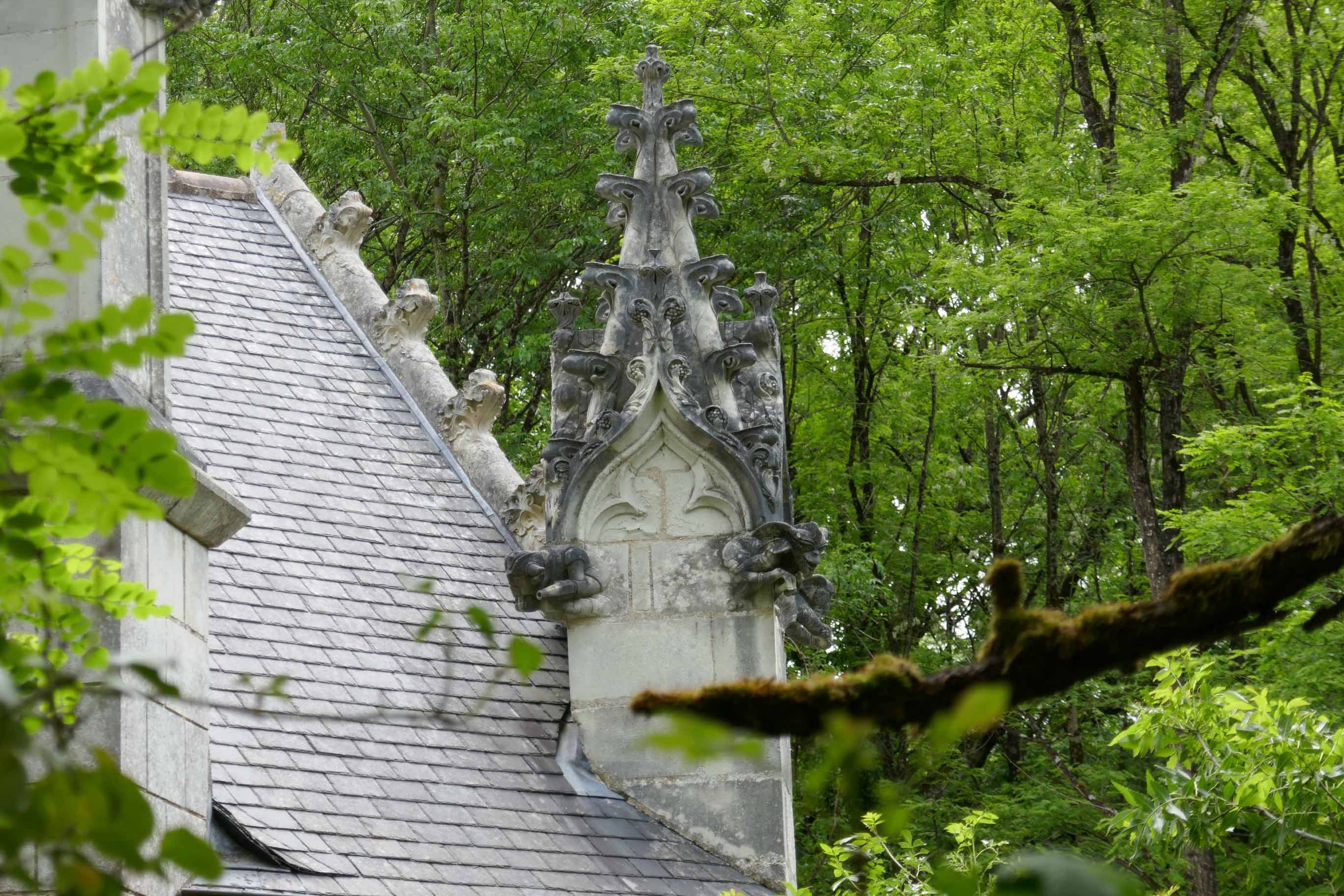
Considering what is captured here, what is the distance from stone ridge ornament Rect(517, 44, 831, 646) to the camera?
938 cm

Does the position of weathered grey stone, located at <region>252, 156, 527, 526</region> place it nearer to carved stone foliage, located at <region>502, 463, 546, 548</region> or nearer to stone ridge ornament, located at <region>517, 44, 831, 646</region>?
carved stone foliage, located at <region>502, 463, 546, 548</region>

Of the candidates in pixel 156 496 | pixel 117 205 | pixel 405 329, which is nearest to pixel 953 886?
pixel 156 496

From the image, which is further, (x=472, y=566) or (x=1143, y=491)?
(x=1143, y=491)

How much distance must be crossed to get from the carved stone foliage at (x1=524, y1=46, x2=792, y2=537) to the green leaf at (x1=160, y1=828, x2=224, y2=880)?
23.1ft

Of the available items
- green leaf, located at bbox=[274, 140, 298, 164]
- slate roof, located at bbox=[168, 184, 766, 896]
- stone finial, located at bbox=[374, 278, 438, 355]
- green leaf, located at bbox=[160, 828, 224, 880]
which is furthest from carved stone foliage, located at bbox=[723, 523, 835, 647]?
green leaf, located at bbox=[160, 828, 224, 880]

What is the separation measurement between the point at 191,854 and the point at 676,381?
719cm

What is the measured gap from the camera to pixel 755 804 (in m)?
9.00

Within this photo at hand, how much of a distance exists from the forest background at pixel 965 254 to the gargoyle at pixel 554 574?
9.82ft

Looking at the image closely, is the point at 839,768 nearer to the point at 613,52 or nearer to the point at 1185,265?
the point at 1185,265

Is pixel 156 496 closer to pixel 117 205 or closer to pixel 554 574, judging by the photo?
pixel 117 205

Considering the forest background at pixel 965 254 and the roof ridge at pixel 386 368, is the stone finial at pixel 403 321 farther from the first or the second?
the forest background at pixel 965 254

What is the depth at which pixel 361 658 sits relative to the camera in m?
8.96

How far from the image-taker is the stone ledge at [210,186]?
510 inches

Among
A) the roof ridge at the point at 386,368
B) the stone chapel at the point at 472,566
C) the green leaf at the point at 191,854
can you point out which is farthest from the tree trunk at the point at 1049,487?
the green leaf at the point at 191,854
